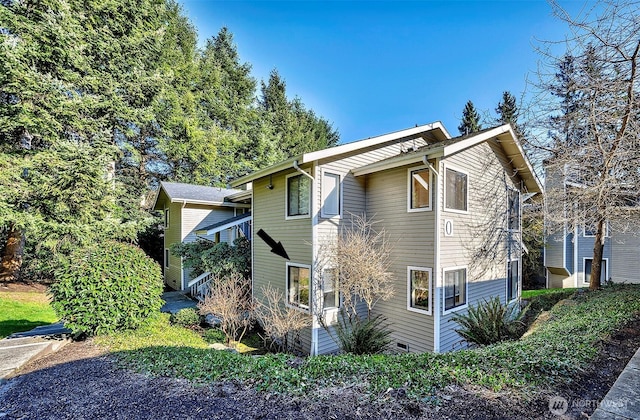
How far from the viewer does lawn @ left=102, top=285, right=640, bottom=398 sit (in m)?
2.91


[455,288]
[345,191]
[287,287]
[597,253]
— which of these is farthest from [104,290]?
[597,253]

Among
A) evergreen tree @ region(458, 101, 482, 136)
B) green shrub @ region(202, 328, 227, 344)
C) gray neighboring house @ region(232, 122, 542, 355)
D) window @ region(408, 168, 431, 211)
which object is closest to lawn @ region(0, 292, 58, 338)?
green shrub @ region(202, 328, 227, 344)

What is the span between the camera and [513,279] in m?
11.2

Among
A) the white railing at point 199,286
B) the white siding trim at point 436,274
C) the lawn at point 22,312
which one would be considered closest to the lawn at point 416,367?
the white siding trim at point 436,274

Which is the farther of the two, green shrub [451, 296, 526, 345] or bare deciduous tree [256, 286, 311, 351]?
bare deciduous tree [256, 286, 311, 351]

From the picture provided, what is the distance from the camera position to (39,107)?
11.9 m

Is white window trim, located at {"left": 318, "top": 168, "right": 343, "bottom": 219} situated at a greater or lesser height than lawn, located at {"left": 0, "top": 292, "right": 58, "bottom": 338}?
greater

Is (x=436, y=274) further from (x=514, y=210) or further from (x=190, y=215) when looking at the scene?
(x=190, y=215)

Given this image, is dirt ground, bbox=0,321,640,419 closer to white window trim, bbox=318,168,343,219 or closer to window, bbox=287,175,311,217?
white window trim, bbox=318,168,343,219

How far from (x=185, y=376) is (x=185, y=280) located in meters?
12.5

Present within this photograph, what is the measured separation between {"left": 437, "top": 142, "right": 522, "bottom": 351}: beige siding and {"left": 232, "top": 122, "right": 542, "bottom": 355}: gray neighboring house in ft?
0.11

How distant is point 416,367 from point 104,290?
6.17m

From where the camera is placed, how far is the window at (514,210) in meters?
10.9

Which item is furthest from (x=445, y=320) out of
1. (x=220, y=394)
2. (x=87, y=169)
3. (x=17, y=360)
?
(x=87, y=169)
